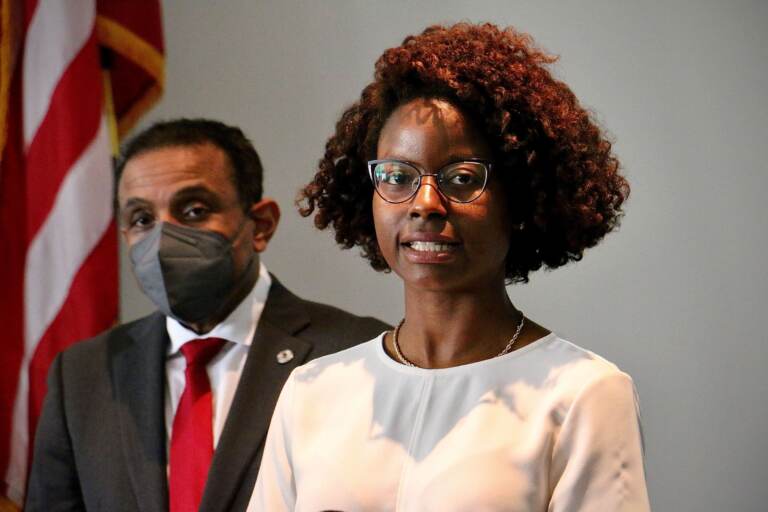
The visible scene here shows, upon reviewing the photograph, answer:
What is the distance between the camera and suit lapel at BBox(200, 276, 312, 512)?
1.72 metres

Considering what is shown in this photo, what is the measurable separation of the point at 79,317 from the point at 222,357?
2.21 ft

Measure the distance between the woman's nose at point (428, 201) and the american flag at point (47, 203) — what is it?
148 centimetres

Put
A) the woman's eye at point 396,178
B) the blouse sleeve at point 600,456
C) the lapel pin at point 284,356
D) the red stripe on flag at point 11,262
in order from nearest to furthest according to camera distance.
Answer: the blouse sleeve at point 600,456 → the woman's eye at point 396,178 → the lapel pin at point 284,356 → the red stripe on flag at point 11,262

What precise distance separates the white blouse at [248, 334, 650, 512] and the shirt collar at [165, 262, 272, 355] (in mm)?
586

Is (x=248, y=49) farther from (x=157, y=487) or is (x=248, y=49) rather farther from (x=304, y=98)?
(x=157, y=487)

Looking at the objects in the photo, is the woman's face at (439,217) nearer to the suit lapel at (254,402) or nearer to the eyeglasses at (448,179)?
the eyeglasses at (448,179)

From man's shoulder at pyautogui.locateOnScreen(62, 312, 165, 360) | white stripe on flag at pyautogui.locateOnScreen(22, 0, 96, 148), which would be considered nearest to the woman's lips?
man's shoulder at pyautogui.locateOnScreen(62, 312, 165, 360)

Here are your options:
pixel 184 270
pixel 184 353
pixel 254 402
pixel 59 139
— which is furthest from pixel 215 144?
pixel 59 139

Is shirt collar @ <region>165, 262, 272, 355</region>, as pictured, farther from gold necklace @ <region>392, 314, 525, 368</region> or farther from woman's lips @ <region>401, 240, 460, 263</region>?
woman's lips @ <region>401, 240, 460, 263</region>

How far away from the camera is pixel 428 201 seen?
3.77ft

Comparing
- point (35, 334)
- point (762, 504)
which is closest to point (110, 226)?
point (35, 334)

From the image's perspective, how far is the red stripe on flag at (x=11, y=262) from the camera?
2395 millimetres

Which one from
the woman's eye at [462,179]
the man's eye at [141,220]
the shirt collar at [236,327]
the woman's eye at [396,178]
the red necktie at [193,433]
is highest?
the woman's eye at [462,179]

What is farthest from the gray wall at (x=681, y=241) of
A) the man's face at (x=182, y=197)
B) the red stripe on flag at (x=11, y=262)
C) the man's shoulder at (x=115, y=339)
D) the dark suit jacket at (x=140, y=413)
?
the red stripe on flag at (x=11, y=262)
